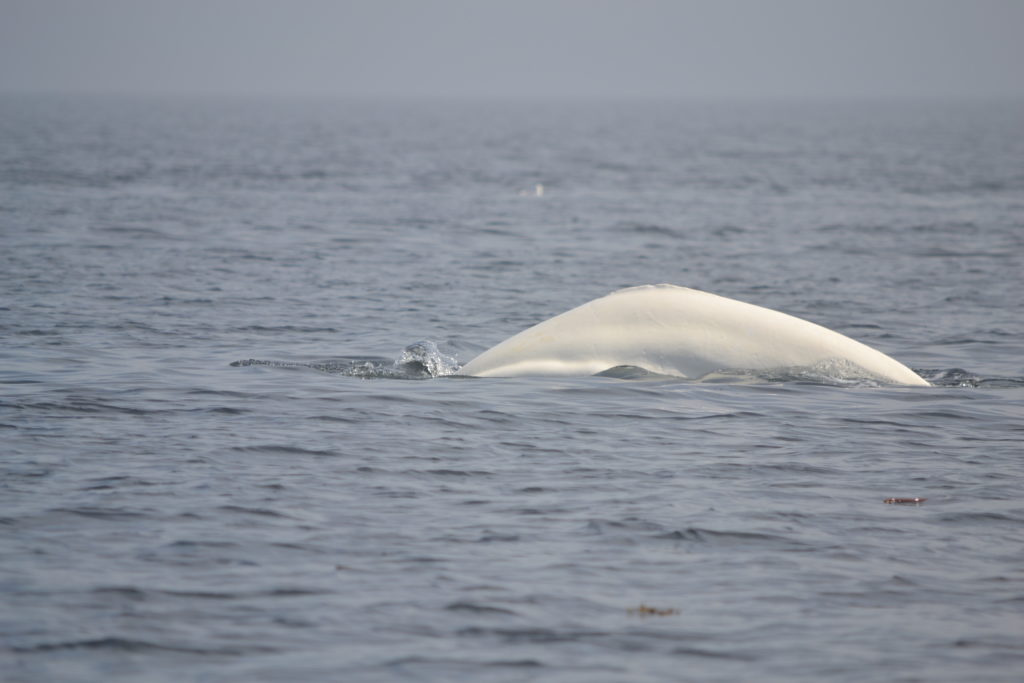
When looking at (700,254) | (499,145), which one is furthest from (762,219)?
(499,145)

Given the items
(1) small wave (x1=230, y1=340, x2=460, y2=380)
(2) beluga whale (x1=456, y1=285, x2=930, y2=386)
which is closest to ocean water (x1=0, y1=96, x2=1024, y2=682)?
(1) small wave (x1=230, y1=340, x2=460, y2=380)

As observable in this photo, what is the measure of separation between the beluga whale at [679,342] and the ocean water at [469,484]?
8.3 inches

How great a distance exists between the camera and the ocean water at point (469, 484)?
666 centimetres

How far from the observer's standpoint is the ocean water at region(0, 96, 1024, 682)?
21.9ft

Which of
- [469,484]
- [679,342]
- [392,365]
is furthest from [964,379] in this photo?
[469,484]

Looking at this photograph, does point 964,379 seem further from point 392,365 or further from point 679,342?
point 392,365

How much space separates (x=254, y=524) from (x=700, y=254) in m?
19.8

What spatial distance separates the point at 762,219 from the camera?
35.6 metres

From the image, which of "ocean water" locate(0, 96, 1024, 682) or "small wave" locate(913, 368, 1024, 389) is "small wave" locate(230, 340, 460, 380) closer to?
"ocean water" locate(0, 96, 1024, 682)

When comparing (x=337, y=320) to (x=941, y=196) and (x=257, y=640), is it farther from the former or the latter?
(x=941, y=196)

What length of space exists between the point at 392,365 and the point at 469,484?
5087mm

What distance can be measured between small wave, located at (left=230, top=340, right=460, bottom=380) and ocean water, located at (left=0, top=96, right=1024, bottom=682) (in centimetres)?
5

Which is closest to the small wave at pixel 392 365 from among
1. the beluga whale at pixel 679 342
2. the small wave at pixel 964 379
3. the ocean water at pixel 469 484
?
the ocean water at pixel 469 484

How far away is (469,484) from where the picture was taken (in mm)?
9617
